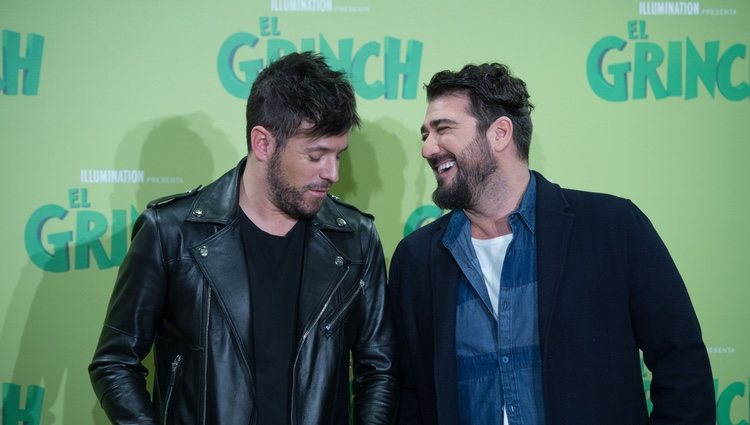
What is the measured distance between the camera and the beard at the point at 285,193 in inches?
86.2

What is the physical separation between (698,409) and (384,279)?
95 cm

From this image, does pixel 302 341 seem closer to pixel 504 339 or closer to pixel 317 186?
pixel 317 186

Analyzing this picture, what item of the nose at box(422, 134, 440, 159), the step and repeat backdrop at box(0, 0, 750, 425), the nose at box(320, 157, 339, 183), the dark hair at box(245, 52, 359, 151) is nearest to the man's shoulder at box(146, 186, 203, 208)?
the dark hair at box(245, 52, 359, 151)

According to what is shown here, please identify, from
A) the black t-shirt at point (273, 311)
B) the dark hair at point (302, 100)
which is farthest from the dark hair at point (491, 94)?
the black t-shirt at point (273, 311)

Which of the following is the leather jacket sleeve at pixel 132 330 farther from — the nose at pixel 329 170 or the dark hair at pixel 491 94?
the dark hair at pixel 491 94

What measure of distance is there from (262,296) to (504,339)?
2.24 ft

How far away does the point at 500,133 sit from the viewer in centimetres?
242

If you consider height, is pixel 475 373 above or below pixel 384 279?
below

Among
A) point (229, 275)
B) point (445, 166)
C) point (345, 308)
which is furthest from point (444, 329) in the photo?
point (229, 275)

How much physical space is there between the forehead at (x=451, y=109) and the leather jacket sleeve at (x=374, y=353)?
0.45 meters

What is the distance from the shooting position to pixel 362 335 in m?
2.32

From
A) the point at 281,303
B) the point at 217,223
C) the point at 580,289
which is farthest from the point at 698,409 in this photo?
the point at 217,223

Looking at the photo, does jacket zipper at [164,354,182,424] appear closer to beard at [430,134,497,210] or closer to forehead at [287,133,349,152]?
forehead at [287,133,349,152]

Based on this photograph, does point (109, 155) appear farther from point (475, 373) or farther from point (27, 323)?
point (475, 373)
